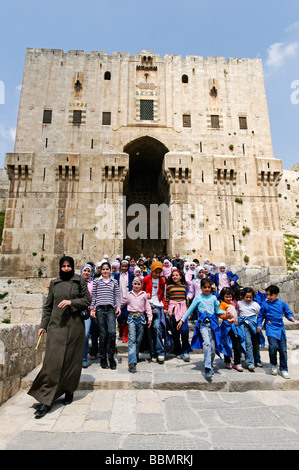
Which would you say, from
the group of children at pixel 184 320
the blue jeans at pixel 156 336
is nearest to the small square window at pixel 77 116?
the group of children at pixel 184 320

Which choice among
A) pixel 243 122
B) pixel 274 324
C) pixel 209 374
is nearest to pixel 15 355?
pixel 209 374

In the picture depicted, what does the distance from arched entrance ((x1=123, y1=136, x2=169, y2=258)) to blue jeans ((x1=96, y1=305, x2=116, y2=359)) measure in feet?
50.5

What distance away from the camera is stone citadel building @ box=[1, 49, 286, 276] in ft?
56.8

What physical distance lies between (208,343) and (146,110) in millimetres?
17696

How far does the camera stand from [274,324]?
499cm

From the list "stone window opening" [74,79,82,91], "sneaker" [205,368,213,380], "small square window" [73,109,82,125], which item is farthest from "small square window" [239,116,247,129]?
"sneaker" [205,368,213,380]

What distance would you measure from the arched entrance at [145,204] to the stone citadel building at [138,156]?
0.37 metres

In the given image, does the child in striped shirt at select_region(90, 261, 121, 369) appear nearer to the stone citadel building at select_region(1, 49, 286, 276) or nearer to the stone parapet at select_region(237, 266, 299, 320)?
the stone parapet at select_region(237, 266, 299, 320)

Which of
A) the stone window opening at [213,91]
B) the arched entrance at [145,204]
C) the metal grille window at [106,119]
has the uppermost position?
the stone window opening at [213,91]

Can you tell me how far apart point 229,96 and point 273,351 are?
1920 centimetres

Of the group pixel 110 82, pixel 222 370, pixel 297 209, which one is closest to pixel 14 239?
pixel 110 82

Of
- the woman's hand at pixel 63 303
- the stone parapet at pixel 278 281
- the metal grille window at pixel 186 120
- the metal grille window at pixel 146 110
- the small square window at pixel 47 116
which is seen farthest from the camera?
the metal grille window at pixel 186 120

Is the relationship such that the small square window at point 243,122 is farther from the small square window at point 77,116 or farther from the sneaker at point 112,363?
the sneaker at point 112,363

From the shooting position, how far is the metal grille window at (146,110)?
19.4m
